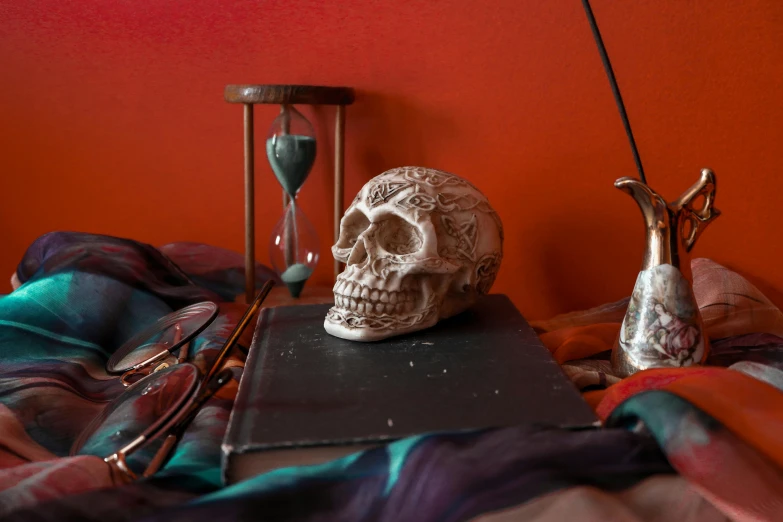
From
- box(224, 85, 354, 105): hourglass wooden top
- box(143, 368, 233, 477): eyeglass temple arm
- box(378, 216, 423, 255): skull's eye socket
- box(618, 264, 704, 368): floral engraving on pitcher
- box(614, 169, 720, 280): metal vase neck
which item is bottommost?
box(143, 368, 233, 477): eyeglass temple arm

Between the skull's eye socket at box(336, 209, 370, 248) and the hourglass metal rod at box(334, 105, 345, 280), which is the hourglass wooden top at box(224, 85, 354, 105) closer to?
the hourglass metal rod at box(334, 105, 345, 280)

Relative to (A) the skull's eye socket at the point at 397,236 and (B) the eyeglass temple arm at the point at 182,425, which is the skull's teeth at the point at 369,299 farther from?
(B) the eyeglass temple arm at the point at 182,425

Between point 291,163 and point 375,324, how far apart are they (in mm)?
441

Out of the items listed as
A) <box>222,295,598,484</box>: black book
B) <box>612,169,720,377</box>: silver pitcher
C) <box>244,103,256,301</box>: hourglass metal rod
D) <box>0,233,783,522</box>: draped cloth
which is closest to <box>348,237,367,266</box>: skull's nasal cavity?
<box>222,295,598,484</box>: black book

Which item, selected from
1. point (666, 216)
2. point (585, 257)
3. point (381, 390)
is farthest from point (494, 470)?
point (585, 257)

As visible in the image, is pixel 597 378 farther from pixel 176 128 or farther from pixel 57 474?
pixel 176 128

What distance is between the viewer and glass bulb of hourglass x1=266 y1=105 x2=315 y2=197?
4.05 feet

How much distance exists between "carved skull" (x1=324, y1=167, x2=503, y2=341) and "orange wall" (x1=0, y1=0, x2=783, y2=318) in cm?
36

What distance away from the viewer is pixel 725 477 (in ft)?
1.98

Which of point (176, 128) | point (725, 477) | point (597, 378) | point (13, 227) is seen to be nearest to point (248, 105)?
point (176, 128)

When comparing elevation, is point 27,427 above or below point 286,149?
below

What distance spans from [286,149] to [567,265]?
540 mm

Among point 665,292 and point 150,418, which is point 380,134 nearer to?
point 665,292

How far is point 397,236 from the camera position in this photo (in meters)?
0.96
